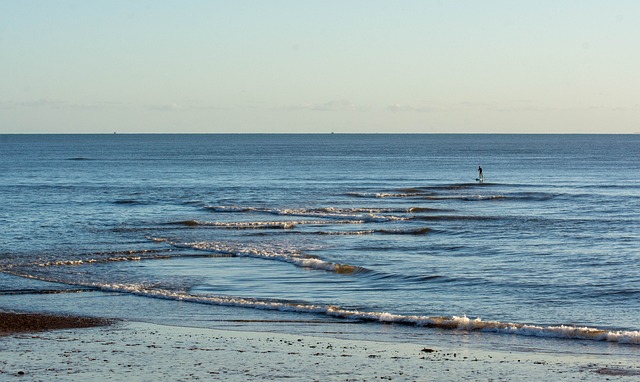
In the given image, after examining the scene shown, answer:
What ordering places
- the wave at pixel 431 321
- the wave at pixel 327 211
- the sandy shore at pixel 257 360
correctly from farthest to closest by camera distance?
1. the wave at pixel 327 211
2. the wave at pixel 431 321
3. the sandy shore at pixel 257 360

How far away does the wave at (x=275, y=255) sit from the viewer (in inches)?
1095

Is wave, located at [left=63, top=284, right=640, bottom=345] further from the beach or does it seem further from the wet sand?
the wet sand

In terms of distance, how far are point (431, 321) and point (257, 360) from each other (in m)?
5.55

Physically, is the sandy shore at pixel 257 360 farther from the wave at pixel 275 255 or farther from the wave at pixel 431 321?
the wave at pixel 275 255

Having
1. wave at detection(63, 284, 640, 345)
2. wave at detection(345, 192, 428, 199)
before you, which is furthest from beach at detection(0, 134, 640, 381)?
wave at detection(345, 192, 428, 199)

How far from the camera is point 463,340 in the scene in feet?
58.6

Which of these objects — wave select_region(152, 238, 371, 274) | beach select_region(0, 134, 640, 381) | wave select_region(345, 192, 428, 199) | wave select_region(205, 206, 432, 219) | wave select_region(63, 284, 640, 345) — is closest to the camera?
beach select_region(0, 134, 640, 381)

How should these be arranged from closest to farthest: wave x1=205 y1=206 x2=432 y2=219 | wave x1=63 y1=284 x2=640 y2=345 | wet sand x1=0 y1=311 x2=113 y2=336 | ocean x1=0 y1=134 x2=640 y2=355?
wave x1=63 y1=284 x2=640 y2=345 → wet sand x1=0 y1=311 x2=113 y2=336 → ocean x1=0 y1=134 x2=640 y2=355 → wave x1=205 y1=206 x2=432 y2=219

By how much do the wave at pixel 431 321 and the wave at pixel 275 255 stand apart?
5719mm

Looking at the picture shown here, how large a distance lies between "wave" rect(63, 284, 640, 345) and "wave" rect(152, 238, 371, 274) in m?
5.72

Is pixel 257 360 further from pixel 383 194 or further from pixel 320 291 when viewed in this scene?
pixel 383 194

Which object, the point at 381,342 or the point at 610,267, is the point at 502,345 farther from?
the point at 610,267

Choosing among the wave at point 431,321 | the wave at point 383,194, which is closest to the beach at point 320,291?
the wave at point 431,321

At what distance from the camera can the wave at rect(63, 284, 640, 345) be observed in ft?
59.4
